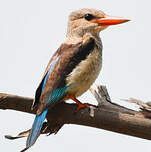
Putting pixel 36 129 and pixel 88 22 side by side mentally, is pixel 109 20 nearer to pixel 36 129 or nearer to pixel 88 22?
pixel 88 22

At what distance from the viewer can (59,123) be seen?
3504 mm

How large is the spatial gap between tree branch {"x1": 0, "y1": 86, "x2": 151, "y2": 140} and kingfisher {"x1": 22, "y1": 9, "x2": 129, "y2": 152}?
0.09 metres

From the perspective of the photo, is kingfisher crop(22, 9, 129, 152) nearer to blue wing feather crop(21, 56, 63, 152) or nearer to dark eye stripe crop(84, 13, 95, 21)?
blue wing feather crop(21, 56, 63, 152)

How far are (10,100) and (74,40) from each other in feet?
4.39

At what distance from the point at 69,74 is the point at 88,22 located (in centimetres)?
97

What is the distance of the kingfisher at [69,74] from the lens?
349 centimetres

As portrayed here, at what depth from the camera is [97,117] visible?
3.13 metres

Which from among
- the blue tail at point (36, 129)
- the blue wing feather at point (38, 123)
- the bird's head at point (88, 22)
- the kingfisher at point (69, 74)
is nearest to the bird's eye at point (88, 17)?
the bird's head at point (88, 22)

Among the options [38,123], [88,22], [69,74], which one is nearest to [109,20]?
[88,22]

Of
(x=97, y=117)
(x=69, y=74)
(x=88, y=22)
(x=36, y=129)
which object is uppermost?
(x=88, y=22)

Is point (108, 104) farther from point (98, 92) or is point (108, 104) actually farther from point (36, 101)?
point (36, 101)

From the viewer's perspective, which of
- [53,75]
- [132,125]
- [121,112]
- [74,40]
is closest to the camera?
[132,125]

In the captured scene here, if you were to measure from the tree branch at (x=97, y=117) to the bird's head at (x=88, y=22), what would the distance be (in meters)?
0.98

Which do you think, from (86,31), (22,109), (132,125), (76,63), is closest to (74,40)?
(86,31)
